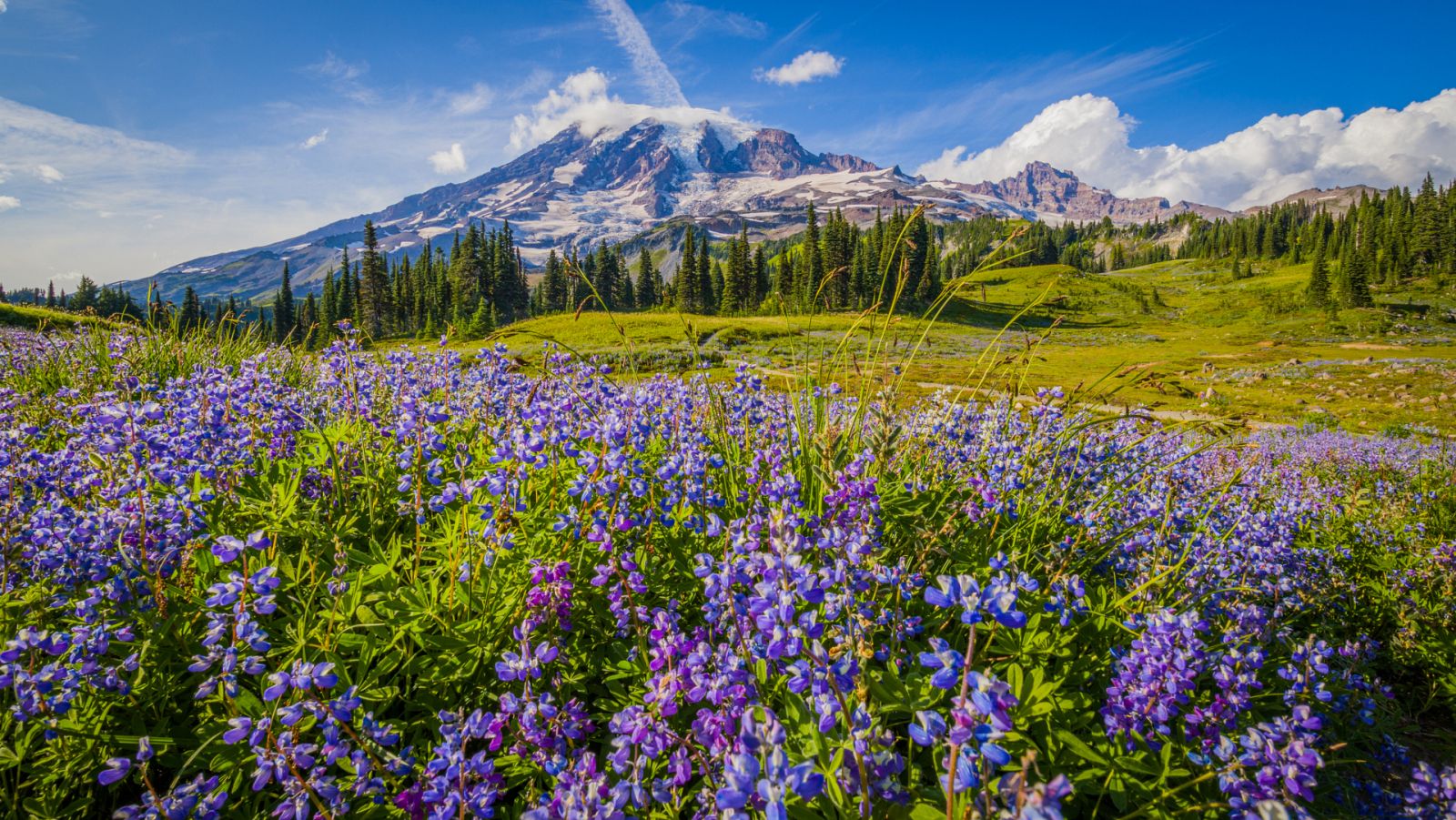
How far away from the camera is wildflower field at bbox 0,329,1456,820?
1867 mm

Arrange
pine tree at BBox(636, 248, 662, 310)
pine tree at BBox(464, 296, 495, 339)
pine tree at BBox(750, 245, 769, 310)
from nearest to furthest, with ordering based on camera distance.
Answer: pine tree at BBox(464, 296, 495, 339)
pine tree at BBox(750, 245, 769, 310)
pine tree at BBox(636, 248, 662, 310)

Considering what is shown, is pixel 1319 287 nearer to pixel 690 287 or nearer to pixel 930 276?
pixel 690 287

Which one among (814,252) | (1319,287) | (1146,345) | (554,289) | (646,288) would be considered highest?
(814,252)

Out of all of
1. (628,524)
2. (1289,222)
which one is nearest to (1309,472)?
(628,524)

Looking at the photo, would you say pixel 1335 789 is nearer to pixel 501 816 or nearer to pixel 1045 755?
pixel 1045 755

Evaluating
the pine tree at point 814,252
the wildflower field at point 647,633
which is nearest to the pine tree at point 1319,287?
the pine tree at point 814,252

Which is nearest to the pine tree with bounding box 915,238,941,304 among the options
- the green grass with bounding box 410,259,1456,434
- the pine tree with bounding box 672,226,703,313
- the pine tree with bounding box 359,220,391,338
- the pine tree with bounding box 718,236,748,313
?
the green grass with bounding box 410,259,1456,434

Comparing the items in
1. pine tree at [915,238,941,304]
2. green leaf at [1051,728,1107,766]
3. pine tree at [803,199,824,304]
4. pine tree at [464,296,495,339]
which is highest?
pine tree at [803,199,824,304]

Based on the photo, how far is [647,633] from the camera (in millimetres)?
2902

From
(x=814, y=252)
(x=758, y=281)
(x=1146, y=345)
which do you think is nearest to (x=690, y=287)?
(x=758, y=281)

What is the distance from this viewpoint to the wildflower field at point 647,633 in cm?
187

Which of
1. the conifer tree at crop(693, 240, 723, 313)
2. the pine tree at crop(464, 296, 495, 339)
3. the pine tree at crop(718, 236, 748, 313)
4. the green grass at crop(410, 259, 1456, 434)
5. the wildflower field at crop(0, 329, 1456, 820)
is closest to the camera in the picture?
the wildflower field at crop(0, 329, 1456, 820)

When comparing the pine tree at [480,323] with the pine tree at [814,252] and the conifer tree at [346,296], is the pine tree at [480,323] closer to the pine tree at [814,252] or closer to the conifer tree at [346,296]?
the conifer tree at [346,296]

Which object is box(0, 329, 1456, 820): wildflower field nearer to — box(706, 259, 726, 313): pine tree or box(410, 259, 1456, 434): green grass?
box(410, 259, 1456, 434): green grass
